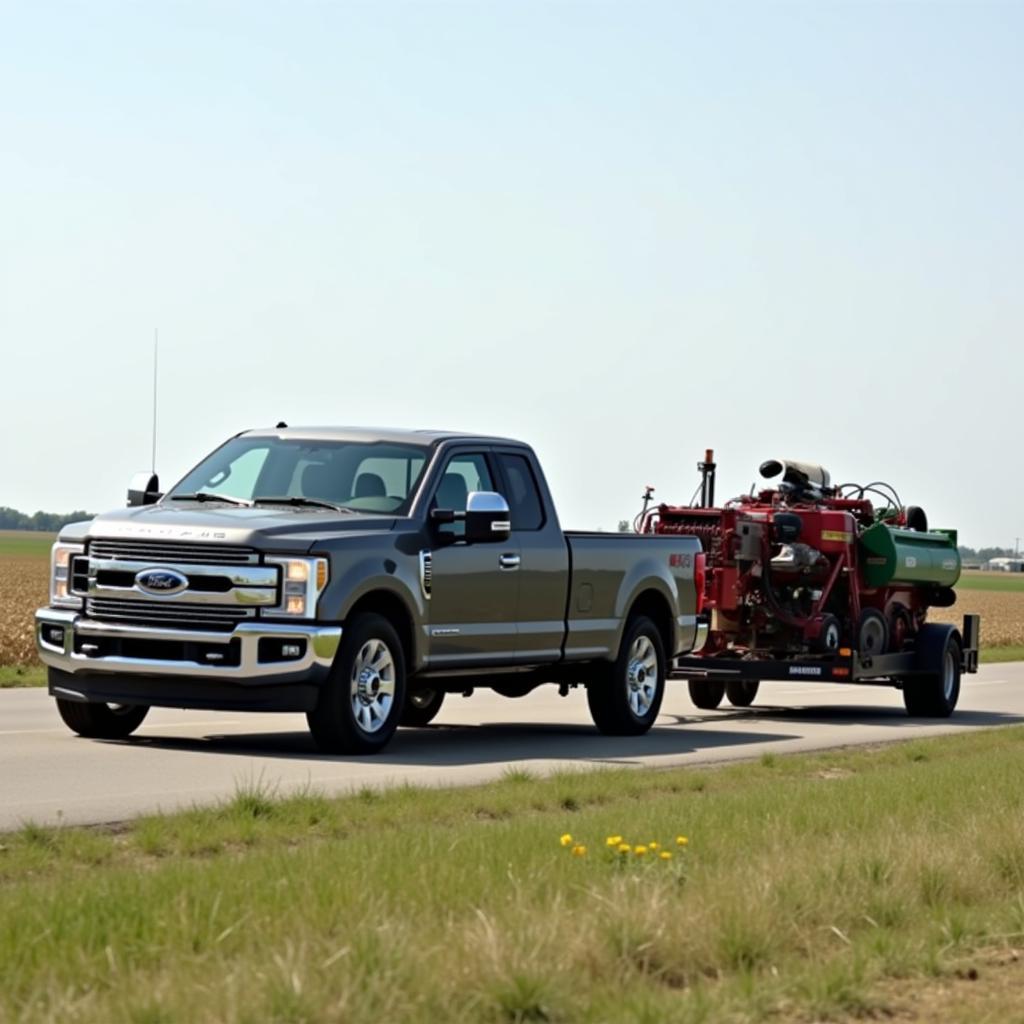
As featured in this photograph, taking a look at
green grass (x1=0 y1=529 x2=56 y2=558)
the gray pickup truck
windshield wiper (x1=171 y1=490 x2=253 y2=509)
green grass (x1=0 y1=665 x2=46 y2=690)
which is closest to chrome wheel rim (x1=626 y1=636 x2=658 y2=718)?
the gray pickup truck

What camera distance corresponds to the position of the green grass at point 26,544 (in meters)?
119

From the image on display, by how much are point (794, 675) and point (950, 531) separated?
14.1ft

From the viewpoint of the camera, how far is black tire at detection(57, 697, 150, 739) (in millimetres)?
15617

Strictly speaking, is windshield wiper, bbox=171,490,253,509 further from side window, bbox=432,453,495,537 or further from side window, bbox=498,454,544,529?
side window, bbox=498,454,544,529

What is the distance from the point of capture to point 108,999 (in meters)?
6.02

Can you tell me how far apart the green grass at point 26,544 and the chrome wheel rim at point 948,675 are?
3336 inches

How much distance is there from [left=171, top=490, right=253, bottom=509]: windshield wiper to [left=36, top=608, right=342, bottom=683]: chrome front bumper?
1439 mm

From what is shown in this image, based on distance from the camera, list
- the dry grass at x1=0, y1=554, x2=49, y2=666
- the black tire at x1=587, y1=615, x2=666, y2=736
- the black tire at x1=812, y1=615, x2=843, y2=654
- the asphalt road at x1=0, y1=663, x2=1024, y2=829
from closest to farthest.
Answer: the asphalt road at x1=0, y1=663, x2=1024, y2=829 → the black tire at x1=587, y1=615, x2=666, y2=736 → the black tire at x1=812, y1=615, x2=843, y2=654 → the dry grass at x1=0, y1=554, x2=49, y2=666

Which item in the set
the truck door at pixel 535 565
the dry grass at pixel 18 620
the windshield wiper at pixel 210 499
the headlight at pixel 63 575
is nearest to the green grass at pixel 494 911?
the headlight at pixel 63 575

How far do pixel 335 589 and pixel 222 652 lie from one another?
83 cm

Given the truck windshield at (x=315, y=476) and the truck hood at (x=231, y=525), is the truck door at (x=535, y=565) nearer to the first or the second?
the truck windshield at (x=315, y=476)

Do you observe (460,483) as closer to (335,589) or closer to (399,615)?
(399,615)

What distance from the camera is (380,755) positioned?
15289mm

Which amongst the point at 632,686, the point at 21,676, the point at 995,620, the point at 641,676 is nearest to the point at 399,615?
the point at 632,686
